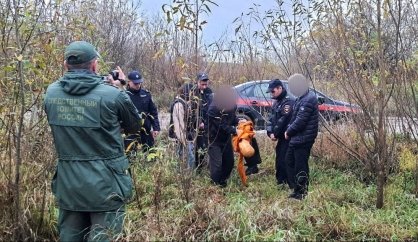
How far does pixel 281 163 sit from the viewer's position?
6.70m

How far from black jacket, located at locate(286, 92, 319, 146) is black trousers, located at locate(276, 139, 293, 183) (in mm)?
723

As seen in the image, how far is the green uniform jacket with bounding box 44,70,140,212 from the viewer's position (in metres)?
3.02

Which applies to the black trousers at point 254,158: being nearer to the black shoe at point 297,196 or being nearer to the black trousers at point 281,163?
the black trousers at point 281,163

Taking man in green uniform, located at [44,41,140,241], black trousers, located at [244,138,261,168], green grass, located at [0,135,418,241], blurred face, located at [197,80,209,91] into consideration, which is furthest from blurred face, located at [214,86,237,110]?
man in green uniform, located at [44,41,140,241]

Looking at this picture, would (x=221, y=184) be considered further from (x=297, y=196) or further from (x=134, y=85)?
(x=134, y=85)

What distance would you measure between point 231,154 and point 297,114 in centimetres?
121

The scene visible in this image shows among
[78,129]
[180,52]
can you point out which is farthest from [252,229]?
[180,52]

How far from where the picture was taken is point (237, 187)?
643 centimetres

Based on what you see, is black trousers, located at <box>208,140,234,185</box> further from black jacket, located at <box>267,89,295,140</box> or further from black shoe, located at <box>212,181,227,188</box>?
black jacket, located at <box>267,89,295,140</box>

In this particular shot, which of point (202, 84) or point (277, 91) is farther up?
point (202, 84)

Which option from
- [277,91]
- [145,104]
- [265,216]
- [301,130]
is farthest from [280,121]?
[265,216]

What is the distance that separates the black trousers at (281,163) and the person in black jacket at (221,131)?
0.68 meters

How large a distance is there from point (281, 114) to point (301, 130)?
0.68 meters

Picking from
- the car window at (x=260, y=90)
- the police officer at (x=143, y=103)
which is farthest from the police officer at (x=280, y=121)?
the car window at (x=260, y=90)
